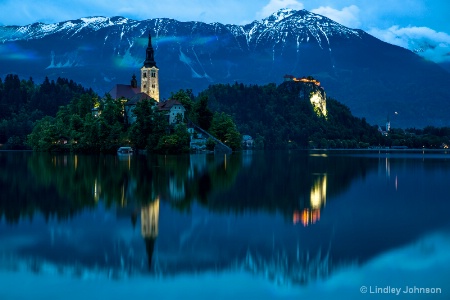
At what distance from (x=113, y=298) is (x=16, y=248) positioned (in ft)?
20.1

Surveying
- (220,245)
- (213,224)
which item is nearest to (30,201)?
(213,224)

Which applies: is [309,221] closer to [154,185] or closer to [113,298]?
[113,298]

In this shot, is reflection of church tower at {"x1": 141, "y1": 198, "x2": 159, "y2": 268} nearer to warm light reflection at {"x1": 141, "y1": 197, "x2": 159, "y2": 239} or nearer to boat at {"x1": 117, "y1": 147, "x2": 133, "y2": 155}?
warm light reflection at {"x1": 141, "y1": 197, "x2": 159, "y2": 239}

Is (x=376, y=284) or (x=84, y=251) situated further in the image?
(x=84, y=251)

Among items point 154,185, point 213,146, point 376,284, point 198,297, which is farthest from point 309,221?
point 213,146

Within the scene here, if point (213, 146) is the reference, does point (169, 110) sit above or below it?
above

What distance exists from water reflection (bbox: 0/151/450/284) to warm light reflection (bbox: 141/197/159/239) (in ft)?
0.15

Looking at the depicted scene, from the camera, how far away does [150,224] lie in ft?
72.3

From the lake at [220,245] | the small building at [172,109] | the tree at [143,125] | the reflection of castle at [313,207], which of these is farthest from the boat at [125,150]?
the lake at [220,245]

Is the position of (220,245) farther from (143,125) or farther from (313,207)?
(143,125)

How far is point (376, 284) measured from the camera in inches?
564

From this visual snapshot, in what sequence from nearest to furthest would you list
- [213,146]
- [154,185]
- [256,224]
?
[256,224] < [154,185] < [213,146]

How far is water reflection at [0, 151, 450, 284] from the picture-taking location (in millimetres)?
16484

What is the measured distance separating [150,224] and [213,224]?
2.57 meters
